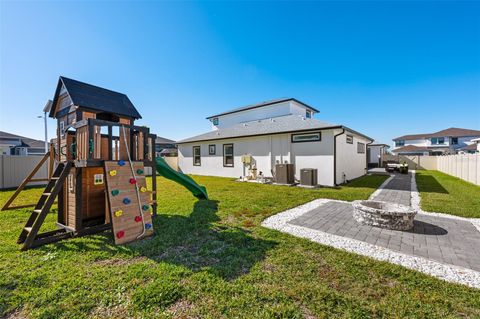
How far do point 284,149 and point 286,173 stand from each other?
1544 mm

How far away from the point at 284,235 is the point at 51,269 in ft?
12.1

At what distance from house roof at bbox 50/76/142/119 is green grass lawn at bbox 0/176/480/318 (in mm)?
2820

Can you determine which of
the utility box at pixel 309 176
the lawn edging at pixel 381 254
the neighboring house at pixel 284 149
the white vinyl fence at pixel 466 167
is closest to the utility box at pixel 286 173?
the neighboring house at pixel 284 149

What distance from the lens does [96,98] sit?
449 centimetres

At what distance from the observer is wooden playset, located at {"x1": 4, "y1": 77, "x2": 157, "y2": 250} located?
3523 millimetres

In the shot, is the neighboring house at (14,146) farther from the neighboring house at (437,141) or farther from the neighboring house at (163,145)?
the neighboring house at (437,141)

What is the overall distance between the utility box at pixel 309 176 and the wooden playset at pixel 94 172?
298 inches

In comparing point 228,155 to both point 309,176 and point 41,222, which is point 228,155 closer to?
point 309,176

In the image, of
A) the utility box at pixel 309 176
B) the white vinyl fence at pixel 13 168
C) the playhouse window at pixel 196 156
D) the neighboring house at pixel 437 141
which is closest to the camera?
the white vinyl fence at pixel 13 168

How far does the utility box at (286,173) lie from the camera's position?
34.6 feet

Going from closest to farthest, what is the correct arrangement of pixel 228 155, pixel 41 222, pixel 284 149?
pixel 41 222 → pixel 284 149 → pixel 228 155

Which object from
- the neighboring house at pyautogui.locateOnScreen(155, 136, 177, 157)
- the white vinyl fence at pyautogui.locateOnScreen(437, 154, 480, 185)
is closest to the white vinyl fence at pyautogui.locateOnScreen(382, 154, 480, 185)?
the white vinyl fence at pyautogui.locateOnScreen(437, 154, 480, 185)

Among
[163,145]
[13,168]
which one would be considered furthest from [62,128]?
[163,145]

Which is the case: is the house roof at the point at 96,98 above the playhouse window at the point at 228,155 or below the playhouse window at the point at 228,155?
above
